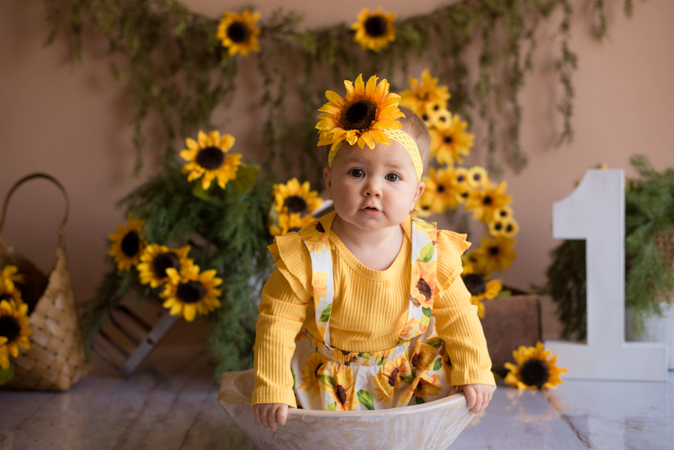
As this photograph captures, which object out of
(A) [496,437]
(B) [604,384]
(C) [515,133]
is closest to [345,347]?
(A) [496,437]

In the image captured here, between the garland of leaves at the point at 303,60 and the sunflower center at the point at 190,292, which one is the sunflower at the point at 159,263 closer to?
the sunflower center at the point at 190,292

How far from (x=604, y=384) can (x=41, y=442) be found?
47.8 inches

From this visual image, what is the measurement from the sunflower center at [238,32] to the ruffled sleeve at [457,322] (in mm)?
888

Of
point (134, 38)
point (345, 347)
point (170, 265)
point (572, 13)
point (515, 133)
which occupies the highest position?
point (572, 13)

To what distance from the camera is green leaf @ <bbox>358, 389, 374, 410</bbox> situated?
0.83 metres

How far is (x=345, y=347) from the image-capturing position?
85 cm

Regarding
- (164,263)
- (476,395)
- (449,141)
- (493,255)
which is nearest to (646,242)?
(493,255)

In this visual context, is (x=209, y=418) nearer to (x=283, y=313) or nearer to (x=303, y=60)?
(x=283, y=313)

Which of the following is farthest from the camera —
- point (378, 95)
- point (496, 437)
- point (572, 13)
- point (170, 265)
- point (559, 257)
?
point (572, 13)

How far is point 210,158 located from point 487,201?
2.42 ft

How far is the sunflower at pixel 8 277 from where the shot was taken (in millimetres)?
1185

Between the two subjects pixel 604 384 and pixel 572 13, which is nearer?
pixel 604 384

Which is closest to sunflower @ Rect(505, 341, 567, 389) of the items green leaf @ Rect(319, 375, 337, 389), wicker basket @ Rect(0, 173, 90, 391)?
green leaf @ Rect(319, 375, 337, 389)

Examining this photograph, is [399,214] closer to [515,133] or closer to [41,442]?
[41,442]
